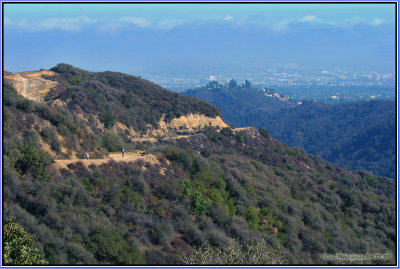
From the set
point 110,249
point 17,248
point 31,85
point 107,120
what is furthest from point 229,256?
point 31,85

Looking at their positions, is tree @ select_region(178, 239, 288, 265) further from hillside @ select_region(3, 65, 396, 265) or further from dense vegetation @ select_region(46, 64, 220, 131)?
dense vegetation @ select_region(46, 64, 220, 131)

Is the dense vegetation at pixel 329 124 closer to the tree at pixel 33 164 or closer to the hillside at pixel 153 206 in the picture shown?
the hillside at pixel 153 206

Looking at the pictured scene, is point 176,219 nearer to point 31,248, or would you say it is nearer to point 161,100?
point 31,248

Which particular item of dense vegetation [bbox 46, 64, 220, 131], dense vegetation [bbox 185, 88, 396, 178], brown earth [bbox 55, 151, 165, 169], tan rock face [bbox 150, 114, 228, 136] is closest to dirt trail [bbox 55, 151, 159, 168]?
→ brown earth [bbox 55, 151, 165, 169]

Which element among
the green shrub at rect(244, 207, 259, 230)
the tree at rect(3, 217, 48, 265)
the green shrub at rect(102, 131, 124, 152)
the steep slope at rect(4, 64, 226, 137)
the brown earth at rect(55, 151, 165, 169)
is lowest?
the green shrub at rect(244, 207, 259, 230)

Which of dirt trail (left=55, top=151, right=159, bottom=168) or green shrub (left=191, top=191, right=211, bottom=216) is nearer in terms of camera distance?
dirt trail (left=55, top=151, right=159, bottom=168)

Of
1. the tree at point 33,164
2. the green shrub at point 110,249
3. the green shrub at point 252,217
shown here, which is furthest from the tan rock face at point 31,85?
the green shrub at point 110,249

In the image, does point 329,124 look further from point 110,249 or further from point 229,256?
point 110,249
